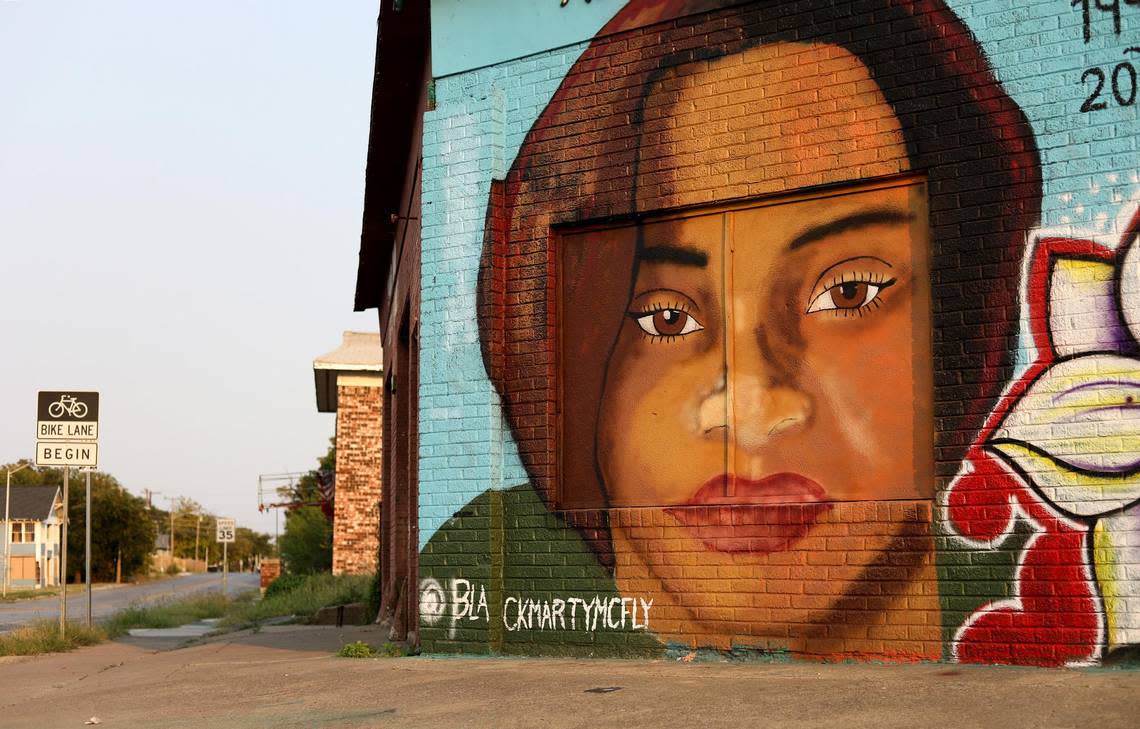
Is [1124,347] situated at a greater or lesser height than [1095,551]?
greater

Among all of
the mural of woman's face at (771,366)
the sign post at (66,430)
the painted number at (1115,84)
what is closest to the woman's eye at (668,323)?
the mural of woman's face at (771,366)

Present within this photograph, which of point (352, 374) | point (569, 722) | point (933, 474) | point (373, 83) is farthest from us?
point (352, 374)

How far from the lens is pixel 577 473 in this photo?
10047 millimetres

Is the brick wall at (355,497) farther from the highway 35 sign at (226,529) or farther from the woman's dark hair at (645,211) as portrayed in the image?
the woman's dark hair at (645,211)

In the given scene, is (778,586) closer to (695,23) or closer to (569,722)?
(569,722)

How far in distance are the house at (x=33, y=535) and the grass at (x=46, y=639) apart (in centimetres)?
6436

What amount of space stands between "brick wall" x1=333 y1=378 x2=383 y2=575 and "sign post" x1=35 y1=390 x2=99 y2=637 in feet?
47.3

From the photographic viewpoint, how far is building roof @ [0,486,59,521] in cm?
7950

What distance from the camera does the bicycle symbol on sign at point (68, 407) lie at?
16.0 m

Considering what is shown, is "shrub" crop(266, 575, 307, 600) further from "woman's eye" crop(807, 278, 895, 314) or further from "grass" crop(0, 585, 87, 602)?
"grass" crop(0, 585, 87, 602)

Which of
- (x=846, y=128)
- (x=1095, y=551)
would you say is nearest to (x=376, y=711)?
(x=1095, y=551)

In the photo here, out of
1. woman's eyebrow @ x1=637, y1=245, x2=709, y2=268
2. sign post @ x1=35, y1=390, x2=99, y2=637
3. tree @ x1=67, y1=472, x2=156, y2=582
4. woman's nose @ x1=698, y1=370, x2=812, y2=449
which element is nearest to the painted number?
woman's nose @ x1=698, y1=370, x2=812, y2=449

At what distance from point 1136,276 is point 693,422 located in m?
3.35

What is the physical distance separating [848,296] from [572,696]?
3538 millimetres
